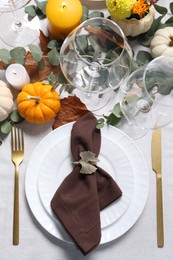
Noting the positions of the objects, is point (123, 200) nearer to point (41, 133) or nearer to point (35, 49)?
point (41, 133)

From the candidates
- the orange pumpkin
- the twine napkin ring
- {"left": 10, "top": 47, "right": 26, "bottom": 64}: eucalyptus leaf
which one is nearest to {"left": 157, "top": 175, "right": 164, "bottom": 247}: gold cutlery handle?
the twine napkin ring

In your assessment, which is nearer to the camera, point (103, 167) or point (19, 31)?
point (103, 167)

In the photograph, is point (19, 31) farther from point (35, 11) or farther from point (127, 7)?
point (127, 7)

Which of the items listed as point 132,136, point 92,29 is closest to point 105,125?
point 132,136

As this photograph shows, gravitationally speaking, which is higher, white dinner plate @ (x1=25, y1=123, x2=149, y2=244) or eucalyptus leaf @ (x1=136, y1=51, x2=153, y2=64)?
eucalyptus leaf @ (x1=136, y1=51, x2=153, y2=64)

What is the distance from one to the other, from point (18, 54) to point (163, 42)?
0.27 m

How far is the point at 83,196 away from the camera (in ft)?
2.33

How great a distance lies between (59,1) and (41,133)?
0.25m

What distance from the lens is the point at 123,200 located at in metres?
0.73

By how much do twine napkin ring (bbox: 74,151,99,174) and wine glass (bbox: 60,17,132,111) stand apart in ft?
0.35

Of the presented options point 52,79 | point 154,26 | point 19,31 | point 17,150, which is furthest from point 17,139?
point 154,26

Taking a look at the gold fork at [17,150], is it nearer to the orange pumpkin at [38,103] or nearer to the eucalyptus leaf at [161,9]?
the orange pumpkin at [38,103]

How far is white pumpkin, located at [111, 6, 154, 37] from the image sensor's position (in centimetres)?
78

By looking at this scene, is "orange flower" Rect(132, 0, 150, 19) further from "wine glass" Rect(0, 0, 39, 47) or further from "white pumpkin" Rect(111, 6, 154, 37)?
"wine glass" Rect(0, 0, 39, 47)
